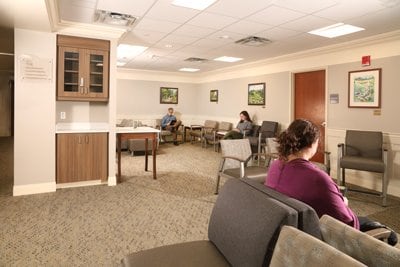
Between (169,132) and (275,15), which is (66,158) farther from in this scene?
(169,132)

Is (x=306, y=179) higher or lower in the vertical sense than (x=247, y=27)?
lower

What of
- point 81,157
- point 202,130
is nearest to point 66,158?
point 81,157

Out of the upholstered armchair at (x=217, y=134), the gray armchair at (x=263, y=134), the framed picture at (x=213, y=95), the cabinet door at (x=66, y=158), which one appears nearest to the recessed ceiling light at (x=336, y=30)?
the gray armchair at (x=263, y=134)

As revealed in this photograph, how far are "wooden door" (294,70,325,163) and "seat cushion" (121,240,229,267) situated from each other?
4633 millimetres

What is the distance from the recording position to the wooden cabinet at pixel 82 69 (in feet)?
13.6

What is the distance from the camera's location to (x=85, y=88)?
14.1 ft

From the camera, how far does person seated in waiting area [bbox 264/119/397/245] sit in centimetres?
152

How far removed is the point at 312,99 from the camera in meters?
5.89

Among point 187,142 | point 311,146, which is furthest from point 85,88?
point 187,142

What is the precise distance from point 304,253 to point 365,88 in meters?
4.61

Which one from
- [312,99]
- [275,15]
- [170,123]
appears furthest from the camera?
[170,123]

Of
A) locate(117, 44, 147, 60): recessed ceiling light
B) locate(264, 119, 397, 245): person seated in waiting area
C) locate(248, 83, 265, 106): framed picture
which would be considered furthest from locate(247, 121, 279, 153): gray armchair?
locate(264, 119, 397, 245): person seated in waiting area

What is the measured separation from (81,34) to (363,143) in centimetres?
456

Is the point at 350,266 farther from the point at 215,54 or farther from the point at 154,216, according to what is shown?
the point at 215,54
